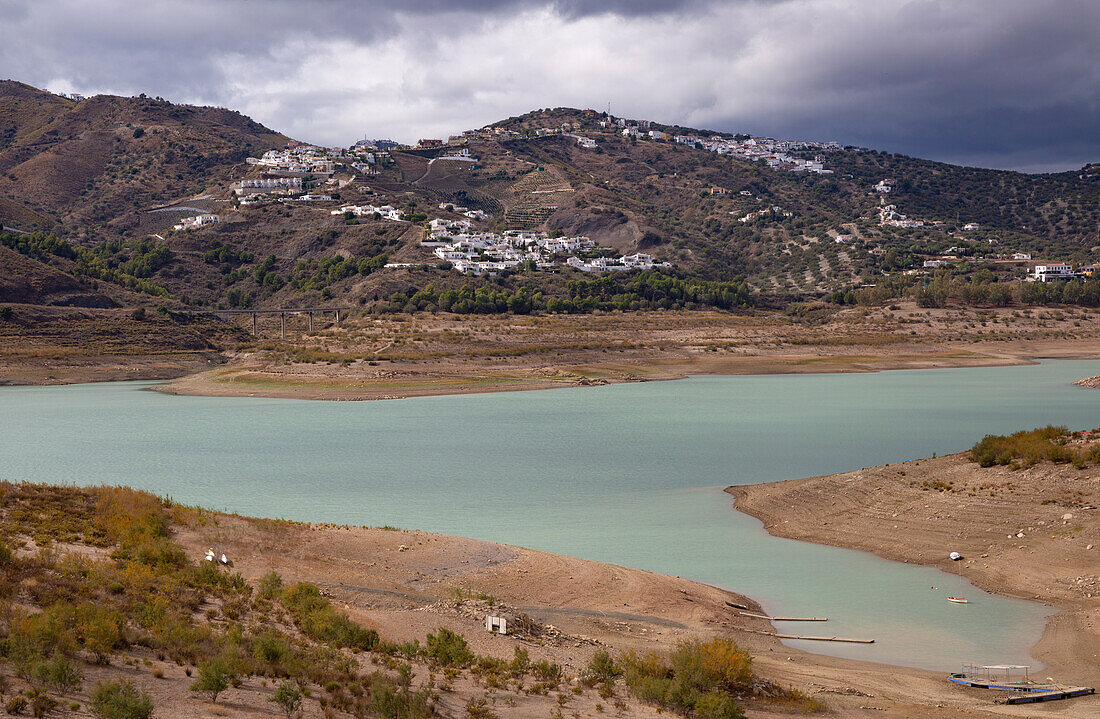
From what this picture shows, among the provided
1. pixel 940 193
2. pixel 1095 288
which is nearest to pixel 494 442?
pixel 1095 288

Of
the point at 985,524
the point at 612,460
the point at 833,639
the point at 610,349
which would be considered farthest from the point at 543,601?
the point at 610,349

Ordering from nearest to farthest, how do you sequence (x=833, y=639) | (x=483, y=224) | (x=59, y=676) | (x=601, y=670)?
(x=59, y=676)
(x=601, y=670)
(x=833, y=639)
(x=483, y=224)

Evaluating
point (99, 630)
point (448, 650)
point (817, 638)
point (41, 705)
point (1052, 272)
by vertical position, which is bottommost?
point (817, 638)

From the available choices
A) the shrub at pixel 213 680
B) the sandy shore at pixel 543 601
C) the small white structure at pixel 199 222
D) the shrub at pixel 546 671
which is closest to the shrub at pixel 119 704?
the shrub at pixel 213 680

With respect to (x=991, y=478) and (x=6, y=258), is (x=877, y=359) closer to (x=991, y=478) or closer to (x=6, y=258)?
(x=991, y=478)

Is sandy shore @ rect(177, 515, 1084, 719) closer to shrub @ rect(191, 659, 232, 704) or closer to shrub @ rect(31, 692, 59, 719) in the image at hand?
shrub @ rect(191, 659, 232, 704)

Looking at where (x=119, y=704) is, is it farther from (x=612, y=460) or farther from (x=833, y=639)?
(x=612, y=460)

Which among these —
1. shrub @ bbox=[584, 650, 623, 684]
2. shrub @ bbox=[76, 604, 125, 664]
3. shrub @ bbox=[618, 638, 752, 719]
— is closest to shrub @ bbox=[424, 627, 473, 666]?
shrub @ bbox=[584, 650, 623, 684]
